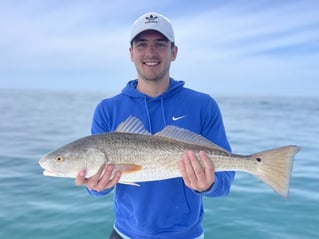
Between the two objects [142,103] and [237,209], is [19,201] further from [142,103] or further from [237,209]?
[142,103]

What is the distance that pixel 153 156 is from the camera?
3.44 m

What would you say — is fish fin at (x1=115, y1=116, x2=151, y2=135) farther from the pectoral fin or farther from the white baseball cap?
the white baseball cap

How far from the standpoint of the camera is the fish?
11.1ft

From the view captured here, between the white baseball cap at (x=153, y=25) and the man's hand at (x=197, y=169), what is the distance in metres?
1.42

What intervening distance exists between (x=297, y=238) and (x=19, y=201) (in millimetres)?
6339

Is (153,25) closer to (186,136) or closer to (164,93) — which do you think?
(164,93)

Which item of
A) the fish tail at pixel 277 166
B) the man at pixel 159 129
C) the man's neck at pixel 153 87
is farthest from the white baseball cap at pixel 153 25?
the fish tail at pixel 277 166

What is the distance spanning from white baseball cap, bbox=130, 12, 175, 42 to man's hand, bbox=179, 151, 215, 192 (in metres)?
1.42

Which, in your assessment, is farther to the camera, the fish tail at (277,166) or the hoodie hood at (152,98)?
the hoodie hood at (152,98)

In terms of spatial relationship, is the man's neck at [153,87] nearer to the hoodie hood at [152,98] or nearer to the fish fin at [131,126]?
the hoodie hood at [152,98]

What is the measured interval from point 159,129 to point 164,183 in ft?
1.90

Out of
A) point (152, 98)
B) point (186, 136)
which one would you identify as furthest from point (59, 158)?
point (186, 136)

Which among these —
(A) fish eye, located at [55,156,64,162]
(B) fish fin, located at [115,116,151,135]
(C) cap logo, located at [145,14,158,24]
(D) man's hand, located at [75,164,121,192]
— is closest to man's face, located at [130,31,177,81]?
(C) cap logo, located at [145,14,158,24]

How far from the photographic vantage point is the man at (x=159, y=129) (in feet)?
11.0
